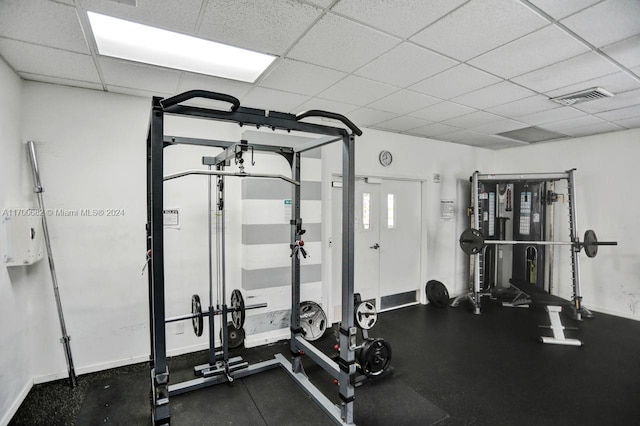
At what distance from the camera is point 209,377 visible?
274cm

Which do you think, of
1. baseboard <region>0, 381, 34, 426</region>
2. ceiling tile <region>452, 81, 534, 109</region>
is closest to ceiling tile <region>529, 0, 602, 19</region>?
ceiling tile <region>452, 81, 534, 109</region>

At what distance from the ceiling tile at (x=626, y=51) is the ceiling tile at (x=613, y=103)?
0.83m

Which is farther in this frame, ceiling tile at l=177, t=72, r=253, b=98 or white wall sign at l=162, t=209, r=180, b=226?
white wall sign at l=162, t=209, r=180, b=226

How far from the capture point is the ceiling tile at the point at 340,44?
1.90m

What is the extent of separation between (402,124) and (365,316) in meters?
2.55

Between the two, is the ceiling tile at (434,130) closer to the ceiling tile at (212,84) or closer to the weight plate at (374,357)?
the ceiling tile at (212,84)

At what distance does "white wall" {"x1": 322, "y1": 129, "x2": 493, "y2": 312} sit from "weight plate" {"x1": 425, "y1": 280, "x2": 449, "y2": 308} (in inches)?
6.8

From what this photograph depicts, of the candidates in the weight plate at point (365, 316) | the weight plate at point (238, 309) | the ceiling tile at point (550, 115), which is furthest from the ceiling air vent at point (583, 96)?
the weight plate at point (238, 309)

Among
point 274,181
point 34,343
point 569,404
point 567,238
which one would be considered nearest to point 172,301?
point 34,343

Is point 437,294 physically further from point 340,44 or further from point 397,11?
point 397,11

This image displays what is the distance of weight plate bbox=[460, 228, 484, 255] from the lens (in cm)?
457

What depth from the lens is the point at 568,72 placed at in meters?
2.53

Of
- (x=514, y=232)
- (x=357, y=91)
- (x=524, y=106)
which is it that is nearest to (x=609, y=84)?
(x=524, y=106)

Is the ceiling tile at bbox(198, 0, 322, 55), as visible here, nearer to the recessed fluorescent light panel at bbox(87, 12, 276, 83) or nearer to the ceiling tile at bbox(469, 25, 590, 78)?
the recessed fluorescent light panel at bbox(87, 12, 276, 83)
